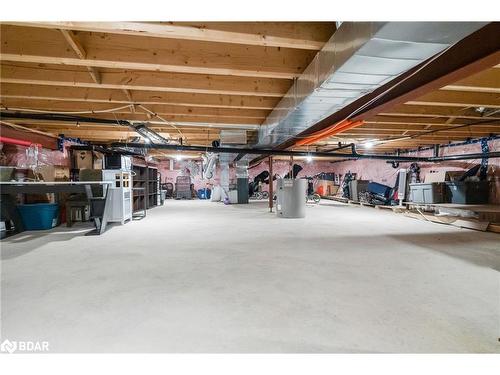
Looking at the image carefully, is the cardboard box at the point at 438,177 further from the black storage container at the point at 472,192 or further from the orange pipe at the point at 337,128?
the orange pipe at the point at 337,128

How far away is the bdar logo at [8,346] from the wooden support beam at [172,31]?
1.87 m

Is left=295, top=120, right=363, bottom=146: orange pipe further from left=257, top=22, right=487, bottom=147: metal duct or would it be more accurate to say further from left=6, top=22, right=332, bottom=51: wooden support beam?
left=6, top=22, right=332, bottom=51: wooden support beam

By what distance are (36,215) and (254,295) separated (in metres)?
4.43

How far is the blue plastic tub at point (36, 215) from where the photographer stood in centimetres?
413

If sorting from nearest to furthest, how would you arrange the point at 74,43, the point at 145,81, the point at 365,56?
the point at 365,56 → the point at 74,43 → the point at 145,81

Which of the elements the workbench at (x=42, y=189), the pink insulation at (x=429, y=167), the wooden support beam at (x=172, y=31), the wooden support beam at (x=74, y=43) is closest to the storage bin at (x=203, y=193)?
the pink insulation at (x=429, y=167)

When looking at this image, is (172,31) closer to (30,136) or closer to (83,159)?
(30,136)

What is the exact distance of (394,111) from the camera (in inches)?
149

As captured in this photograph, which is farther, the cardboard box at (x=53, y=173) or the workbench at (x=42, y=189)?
the cardboard box at (x=53, y=173)

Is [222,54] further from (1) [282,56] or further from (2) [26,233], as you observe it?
(2) [26,233]

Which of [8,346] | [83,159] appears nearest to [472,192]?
[8,346]

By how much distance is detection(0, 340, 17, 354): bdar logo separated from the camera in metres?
1.21

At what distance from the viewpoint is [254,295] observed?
1.74 metres
